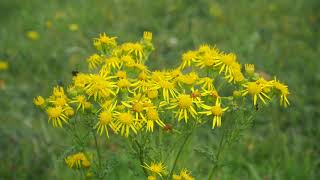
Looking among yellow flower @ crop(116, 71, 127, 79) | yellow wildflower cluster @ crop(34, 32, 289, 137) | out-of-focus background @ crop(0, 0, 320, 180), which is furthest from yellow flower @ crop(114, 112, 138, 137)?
out-of-focus background @ crop(0, 0, 320, 180)

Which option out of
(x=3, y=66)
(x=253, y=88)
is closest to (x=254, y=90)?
(x=253, y=88)

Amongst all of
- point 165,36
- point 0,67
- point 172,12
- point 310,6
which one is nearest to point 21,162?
point 0,67

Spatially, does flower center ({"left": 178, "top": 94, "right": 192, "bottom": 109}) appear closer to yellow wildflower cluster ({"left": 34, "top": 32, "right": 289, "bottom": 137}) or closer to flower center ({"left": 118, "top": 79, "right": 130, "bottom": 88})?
yellow wildflower cluster ({"left": 34, "top": 32, "right": 289, "bottom": 137})

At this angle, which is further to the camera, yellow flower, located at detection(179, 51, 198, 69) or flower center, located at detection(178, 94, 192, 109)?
yellow flower, located at detection(179, 51, 198, 69)

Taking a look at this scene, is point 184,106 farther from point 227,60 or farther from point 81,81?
point 81,81

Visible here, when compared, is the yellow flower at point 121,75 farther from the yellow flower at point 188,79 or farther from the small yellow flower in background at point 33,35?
the small yellow flower in background at point 33,35

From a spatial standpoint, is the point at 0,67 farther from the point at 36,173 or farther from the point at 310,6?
the point at 310,6

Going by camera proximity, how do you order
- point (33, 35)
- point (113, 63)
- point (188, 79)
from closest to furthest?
point (188, 79), point (113, 63), point (33, 35)
